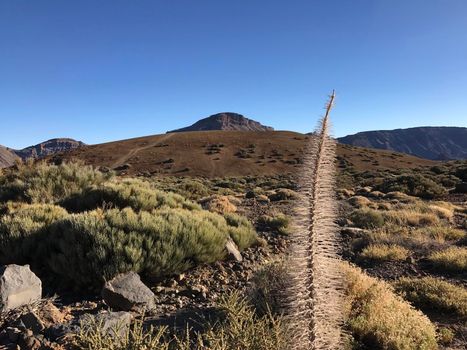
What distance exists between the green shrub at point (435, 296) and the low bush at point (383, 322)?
109cm

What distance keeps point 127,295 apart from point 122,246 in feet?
3.92

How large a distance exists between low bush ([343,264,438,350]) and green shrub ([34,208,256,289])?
2.73m

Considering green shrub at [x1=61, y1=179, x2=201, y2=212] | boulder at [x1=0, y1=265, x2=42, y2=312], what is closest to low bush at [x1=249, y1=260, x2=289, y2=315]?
boulder at [x1=0, y1=265, x2=42, y2=312]

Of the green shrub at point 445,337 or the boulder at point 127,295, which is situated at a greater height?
the boulder at point 127,295

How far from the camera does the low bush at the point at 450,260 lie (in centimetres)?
818

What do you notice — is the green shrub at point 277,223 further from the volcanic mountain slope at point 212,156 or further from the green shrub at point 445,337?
→ the volcanic mountain slope at point 212,156

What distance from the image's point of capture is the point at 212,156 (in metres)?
62.0

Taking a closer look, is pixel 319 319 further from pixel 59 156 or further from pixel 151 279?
→ pixel 59 156

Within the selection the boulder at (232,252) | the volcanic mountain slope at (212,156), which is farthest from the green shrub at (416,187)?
the boulder at (232,252)

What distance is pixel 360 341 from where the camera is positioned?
454 cm

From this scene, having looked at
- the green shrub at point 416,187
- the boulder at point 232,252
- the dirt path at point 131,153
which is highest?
the dirt path at point 131,153

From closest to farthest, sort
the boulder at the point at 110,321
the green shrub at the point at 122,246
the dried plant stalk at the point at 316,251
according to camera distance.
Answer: the dried plant stalk at the point at 316,251
the boulder at the point at 110,321
the green shrub at the point at 122,246

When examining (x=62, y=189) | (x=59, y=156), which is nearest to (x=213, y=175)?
(x=59, y=156)

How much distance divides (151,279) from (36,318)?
227cm
